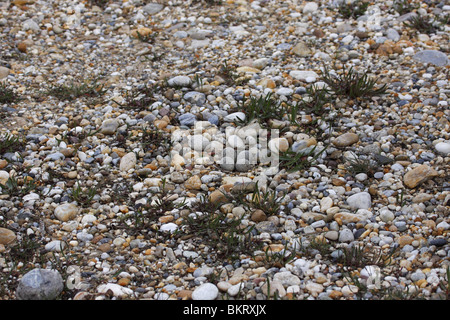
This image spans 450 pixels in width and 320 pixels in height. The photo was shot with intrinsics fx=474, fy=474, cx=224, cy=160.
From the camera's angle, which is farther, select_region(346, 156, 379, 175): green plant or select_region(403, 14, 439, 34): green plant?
select_region(403, 14, 439, 34): green plant

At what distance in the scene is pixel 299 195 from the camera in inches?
181

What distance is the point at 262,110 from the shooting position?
5.49 meters

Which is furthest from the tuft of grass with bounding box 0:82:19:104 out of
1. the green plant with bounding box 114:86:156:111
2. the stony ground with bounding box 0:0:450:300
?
the green plant with bounding box 114:86:156:111

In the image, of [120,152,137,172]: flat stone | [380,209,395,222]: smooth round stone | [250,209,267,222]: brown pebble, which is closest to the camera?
[380,209,395,222]: smooth round stone

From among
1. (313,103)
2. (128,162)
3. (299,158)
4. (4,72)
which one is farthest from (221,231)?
(4,72)

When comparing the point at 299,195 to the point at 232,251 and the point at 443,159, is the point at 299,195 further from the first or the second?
the point at 443,159

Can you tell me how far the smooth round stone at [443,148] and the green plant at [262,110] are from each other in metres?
1.69

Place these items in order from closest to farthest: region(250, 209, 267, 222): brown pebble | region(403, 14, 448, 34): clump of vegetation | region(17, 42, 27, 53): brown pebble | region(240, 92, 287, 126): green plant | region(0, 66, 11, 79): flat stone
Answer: region(250, 209, 267, 222): brown pebble → region(240, 92, 287, 126): green plant → region(0, 66, 11, 79): flat stone → region(403, 14, 448, 34): clump of vegetation → region(17, 42, 27, 53): brown pebble

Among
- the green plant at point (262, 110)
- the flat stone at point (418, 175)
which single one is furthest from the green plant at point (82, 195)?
the flat stone at point (418, 175)

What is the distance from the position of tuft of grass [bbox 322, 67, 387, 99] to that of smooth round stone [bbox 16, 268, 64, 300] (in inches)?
148

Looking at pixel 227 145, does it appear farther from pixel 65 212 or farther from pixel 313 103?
pixel 65 212

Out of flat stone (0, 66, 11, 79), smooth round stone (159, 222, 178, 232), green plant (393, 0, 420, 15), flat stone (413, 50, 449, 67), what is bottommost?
smooth round stone (159, 222, 178, 232)

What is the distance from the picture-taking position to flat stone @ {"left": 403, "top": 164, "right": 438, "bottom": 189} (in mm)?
4496

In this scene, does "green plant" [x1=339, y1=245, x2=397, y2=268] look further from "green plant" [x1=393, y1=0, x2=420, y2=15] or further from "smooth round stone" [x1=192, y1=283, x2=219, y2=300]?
"green plant" [x1=393, y1=0, x2=420, y2=15]
